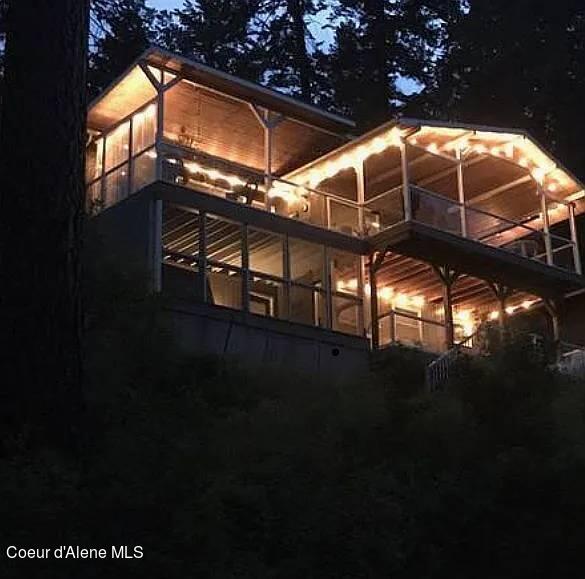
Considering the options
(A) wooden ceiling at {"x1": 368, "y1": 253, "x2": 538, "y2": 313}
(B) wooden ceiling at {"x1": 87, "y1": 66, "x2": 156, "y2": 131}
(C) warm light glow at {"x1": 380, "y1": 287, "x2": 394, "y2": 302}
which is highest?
(B) wooden ceiling at {"x1": 87, "y1": 66, "x2": 156, "y2": 131}

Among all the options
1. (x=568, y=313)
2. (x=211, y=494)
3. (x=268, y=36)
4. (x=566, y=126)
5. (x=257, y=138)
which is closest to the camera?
(x=211, y=494)

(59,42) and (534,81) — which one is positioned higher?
(534,81)

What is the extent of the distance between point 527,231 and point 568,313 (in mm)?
2188

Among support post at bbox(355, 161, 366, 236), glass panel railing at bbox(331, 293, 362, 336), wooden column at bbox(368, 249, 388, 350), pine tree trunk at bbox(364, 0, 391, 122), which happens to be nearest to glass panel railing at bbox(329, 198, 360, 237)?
support post at bbox(355, 161, 366, 236)

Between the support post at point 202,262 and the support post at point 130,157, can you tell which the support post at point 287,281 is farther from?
the support post at point 130,157

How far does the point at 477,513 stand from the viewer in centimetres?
1080

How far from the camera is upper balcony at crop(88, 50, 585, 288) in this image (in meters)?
20.7

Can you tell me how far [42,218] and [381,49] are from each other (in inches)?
975

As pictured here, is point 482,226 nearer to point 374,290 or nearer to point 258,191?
point 374,290

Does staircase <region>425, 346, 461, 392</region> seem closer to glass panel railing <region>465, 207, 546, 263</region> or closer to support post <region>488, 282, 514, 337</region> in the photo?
support post <region>488, 282, 514, 337</region>

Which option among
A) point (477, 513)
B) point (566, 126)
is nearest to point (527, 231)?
point (566, 126)

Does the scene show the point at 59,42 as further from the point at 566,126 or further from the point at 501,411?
the point at 566,126

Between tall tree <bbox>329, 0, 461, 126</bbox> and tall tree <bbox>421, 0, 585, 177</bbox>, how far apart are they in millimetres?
2120

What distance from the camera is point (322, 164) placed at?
23.1 metres
